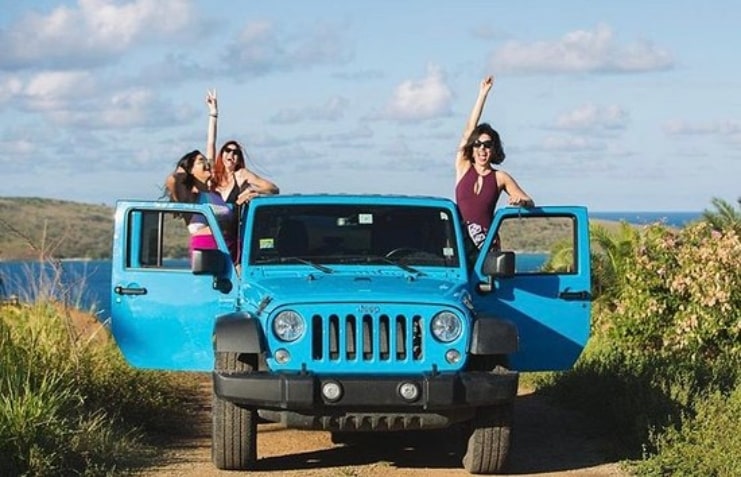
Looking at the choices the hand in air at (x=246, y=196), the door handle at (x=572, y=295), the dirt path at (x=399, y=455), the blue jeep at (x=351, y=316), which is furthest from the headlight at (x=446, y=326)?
the hand in air at (x=246, y=196)

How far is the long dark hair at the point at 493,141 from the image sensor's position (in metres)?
10.0

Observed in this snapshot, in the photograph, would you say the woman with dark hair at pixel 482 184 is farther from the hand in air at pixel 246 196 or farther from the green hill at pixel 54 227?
the green hill at pixel 54 227

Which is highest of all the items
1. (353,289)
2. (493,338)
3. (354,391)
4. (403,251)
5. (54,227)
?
(403,251)

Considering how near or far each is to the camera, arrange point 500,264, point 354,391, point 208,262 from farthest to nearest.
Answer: point 208,262
point 500,264
point 354,391

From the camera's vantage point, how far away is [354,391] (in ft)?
25.8

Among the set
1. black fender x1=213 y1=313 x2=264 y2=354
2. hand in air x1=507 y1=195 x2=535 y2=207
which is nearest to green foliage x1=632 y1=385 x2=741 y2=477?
hand in air x1=507 y1=195 x2=535 y2=207

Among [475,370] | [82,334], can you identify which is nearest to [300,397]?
[475,370]

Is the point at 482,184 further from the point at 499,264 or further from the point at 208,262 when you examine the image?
the point at 208,262

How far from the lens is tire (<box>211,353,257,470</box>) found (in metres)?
8.23

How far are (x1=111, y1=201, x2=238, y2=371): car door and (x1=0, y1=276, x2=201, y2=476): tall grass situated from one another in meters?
0.58

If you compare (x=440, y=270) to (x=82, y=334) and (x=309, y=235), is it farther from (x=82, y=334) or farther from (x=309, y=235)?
(x=82, y=334)

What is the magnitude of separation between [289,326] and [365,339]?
0.47 meters

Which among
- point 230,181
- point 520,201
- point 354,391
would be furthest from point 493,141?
point 354,391

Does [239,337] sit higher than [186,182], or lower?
lower
